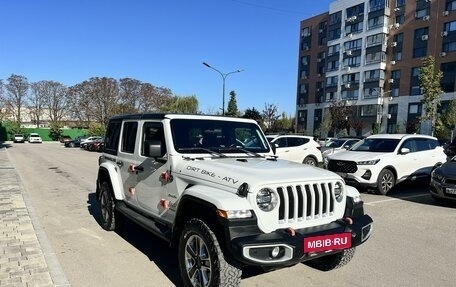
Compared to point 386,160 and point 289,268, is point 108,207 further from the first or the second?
point 386,160

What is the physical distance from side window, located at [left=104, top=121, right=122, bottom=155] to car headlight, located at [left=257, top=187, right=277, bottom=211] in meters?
3.47

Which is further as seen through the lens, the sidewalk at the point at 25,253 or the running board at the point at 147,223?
the running board at the point at 147,223

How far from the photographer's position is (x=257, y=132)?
570 cm

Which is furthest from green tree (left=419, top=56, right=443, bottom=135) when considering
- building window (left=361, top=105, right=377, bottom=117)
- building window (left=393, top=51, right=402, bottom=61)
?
building window (left=361, top=105, right=377, bottom=117)

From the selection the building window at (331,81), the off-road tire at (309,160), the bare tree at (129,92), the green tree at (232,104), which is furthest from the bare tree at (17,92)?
the off-road tire at (309,160)

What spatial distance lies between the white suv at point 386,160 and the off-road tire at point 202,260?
774cm

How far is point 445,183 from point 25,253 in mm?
8454

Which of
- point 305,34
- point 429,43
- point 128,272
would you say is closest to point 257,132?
point 128,272

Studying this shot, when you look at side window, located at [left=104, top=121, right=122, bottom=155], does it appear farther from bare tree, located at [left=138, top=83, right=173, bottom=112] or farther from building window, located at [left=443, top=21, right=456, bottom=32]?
bare tree, located at [left=138, top=83, right=173, bottom=112]

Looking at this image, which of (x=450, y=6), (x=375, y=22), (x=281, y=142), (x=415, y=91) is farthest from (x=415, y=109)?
(x=281, y=142)

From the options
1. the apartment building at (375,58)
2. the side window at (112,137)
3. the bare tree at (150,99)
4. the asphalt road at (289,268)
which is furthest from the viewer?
the bare tree at (150,99)

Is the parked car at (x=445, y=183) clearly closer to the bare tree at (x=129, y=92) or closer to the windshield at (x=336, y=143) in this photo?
the windshield at (x=336, y=143)

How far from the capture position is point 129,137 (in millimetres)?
6055

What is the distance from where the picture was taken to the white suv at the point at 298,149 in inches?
635
